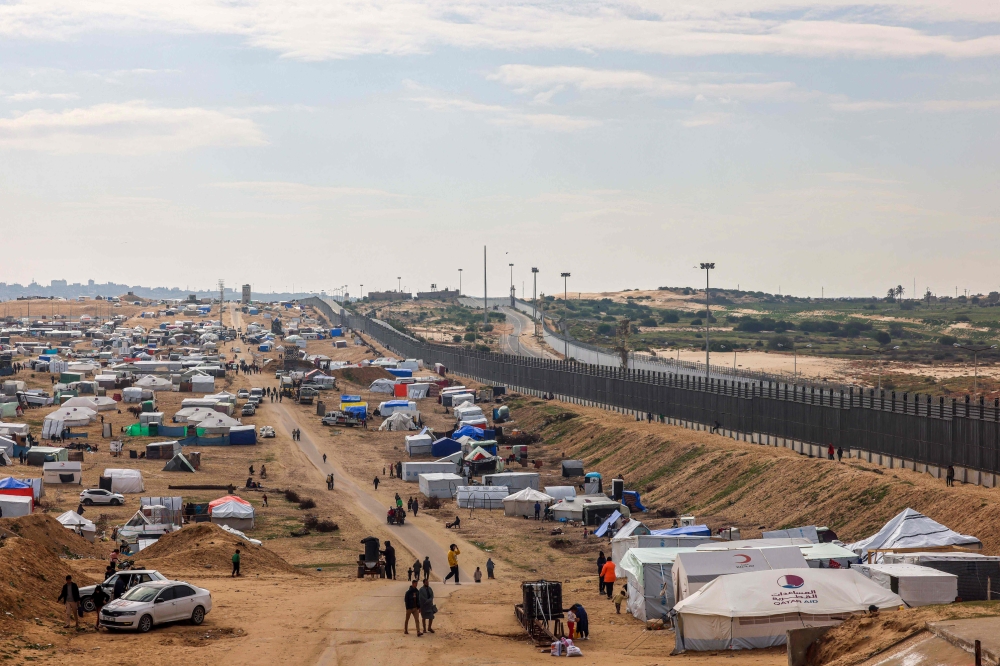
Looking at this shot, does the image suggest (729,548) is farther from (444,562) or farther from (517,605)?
(444,562)

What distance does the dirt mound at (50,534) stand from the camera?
105 feet

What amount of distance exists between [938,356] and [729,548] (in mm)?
126079

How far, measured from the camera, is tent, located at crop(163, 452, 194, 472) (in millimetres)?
66375

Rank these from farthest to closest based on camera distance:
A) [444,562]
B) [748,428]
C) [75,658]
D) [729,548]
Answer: [748,428], [444,562], [729,548], [75,658]

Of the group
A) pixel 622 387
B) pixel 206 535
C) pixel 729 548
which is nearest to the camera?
pixel 729 548

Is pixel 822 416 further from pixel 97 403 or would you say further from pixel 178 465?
A: pixel 97 403

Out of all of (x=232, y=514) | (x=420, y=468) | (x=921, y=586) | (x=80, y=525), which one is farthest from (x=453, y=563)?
(x=420, y=468)

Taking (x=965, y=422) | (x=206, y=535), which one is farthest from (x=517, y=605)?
(x=965, y=422)

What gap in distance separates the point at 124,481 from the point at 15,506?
42.5ft

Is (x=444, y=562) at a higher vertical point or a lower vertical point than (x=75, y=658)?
lower

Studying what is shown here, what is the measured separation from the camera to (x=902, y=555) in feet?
97.1

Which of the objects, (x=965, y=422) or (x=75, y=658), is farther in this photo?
(x=965, y=422)

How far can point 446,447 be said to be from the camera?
2876 inches

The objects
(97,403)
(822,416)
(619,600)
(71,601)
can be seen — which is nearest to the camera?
(71,601)
